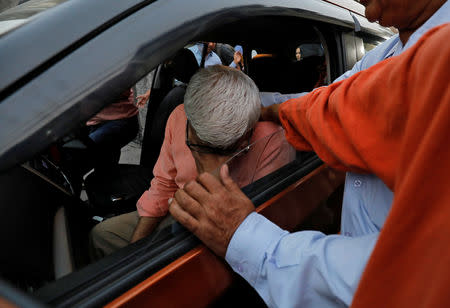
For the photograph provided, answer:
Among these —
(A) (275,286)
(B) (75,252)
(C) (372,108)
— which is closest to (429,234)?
(C) (372,108)

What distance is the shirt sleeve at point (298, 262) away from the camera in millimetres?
745

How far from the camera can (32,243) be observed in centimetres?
125

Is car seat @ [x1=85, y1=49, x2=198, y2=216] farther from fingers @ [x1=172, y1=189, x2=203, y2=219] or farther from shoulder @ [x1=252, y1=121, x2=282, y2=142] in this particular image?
fingers @ [x1=172, y1=189, x2=203, y2=219]

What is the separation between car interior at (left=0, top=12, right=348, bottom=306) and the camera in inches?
41.8

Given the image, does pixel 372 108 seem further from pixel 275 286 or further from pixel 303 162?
pixel 303 162

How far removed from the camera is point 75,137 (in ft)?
3.33

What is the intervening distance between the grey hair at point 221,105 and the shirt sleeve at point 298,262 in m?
0.48

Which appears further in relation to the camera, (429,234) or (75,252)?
(75,252)

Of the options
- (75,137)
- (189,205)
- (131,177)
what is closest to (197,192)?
(189,205)

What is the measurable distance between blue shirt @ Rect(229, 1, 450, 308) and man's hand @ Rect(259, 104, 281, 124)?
59cm

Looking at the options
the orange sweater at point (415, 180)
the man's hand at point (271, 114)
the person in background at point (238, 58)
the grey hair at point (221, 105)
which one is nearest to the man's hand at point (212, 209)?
the grey hair at point (221, 105)

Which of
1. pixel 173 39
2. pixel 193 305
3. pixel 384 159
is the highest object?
pixel 173 39

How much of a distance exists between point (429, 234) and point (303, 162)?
1004 millimetres

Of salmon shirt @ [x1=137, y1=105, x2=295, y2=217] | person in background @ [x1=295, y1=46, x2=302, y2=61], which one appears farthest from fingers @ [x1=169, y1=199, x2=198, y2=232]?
person in background @ [x1=295, y1=46, x2=302, y2=61]
